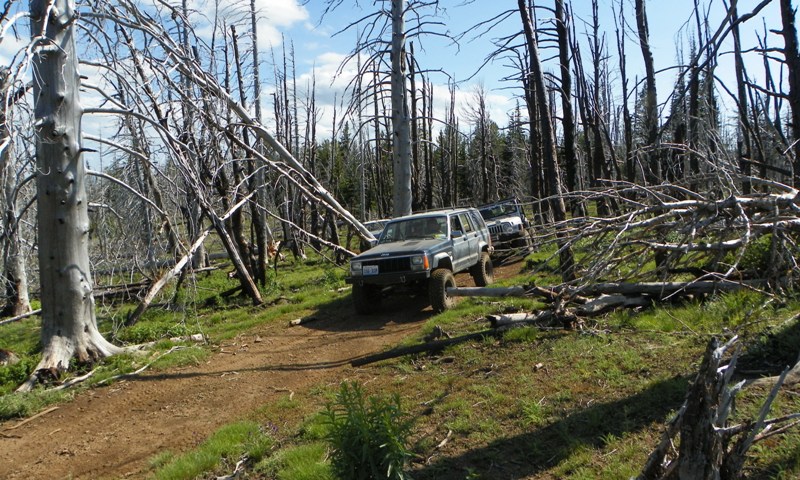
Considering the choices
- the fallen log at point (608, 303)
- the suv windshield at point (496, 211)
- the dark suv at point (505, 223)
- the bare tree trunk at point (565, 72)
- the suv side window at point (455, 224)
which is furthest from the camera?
the suv windshield at point (496, 211)

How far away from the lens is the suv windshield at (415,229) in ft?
37.9

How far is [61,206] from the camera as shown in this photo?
25.4 ft

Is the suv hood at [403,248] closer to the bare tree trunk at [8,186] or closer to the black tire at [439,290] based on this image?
the black tire at [439,290]

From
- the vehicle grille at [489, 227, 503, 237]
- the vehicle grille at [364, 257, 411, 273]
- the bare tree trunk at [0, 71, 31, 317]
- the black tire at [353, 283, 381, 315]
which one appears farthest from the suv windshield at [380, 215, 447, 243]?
the vehicle grille at [489, 227, 503, 237]

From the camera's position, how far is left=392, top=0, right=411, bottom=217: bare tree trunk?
41.5 feet

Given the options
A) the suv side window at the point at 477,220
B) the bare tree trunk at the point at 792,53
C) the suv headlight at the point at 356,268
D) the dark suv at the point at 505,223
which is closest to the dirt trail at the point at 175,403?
the suv headlight at the point at 356,268

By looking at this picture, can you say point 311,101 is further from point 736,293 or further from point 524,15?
point 736,293

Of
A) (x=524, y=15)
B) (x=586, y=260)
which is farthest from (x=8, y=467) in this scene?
(x=524, y=15)

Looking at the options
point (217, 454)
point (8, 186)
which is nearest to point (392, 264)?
point (217, 454)

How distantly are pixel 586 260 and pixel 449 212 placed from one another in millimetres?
7707

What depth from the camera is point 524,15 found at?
919 cm

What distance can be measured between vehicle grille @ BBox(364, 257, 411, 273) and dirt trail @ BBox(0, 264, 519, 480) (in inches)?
35.8

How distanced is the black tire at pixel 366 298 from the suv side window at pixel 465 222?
7.99ft

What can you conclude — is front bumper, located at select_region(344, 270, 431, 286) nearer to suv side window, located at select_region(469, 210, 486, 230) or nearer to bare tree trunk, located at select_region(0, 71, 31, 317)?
suv side window, located at select_region(469, 210, 486, 230)
